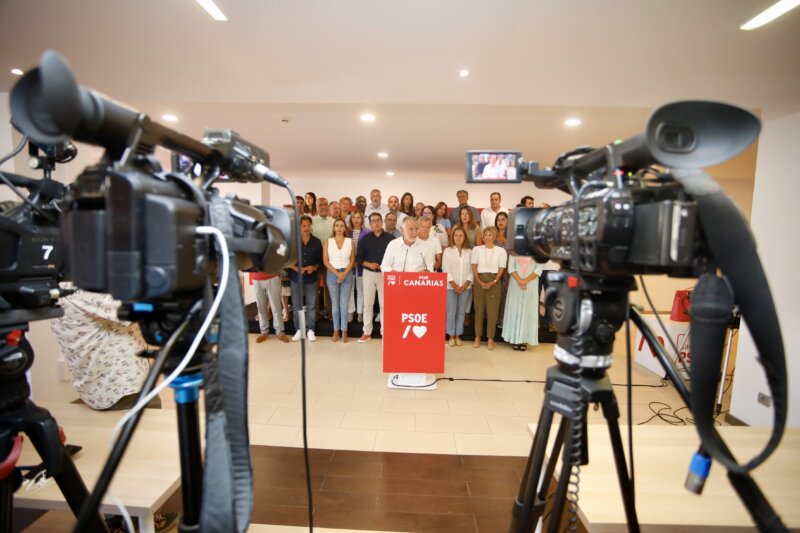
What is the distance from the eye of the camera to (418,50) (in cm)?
219

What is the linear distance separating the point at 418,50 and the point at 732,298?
213 cm

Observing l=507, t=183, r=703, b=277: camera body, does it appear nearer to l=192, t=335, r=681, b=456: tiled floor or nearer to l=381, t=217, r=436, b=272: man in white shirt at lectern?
l=192, t=335, r=681, b=456: tiled floor

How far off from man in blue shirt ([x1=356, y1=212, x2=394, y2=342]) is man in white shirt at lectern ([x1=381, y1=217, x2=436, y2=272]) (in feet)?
2.06

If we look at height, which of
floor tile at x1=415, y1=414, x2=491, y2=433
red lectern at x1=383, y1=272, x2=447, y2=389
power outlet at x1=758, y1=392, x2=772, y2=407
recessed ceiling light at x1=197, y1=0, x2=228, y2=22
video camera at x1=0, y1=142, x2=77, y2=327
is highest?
recessed ceiling light at x1=197, y1=0, x2=228, y2=22

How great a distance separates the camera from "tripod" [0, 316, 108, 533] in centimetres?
98

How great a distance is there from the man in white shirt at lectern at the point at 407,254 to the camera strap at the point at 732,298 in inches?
129

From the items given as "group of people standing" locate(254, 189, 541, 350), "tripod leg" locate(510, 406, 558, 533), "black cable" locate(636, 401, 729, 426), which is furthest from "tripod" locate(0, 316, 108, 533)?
"black cable" locate(636, 401, 729, 426)

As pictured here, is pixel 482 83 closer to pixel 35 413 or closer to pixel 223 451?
pixel 223 451

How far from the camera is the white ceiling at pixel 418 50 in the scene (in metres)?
1.83

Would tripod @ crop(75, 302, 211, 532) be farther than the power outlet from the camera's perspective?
No

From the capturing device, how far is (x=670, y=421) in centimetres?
281

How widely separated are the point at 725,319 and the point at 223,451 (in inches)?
38.1

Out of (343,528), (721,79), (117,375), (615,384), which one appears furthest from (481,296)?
(117,375)

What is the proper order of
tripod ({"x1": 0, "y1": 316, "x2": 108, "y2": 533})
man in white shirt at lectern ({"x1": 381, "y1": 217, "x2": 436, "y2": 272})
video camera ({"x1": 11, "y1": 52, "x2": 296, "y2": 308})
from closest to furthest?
video camera ({"x1": 11, "y1": 52, "x2": 296, "y2": 308})
tripod ({"x1": 0, "y1": 316, "x2": 108, "y2": 533})
man in white shirt at lectern ({"x1": 381, "y1": 217, "x2": 436, "y2": 272})
